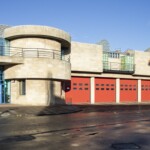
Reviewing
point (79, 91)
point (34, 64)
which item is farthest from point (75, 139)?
point (79, 91)

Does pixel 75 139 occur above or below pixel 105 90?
below

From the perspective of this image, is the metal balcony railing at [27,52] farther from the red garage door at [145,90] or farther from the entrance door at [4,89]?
the red garage door at [145,90]

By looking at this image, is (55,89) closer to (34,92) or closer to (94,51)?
(34,92)

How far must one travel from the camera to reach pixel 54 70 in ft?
90.8

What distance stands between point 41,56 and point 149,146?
67.8 feet

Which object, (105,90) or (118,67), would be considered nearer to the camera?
(105,90)

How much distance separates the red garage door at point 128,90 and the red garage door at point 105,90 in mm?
1577

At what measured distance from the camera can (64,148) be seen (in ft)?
30.3

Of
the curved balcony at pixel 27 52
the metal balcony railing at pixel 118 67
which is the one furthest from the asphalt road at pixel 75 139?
the metal balcony railing at pixel 118 67

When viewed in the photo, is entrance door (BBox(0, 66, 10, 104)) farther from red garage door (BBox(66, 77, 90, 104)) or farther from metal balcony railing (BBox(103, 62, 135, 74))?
metal balcony railing (BBox(103, 62, 135, 74))

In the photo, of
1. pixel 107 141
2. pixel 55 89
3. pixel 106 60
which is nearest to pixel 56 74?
pixel 55 89

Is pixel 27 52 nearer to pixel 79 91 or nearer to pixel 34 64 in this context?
pixel 34 64

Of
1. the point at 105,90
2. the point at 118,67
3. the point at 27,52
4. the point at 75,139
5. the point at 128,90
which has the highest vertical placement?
the point at 27,52

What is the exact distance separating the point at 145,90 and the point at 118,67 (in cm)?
676
